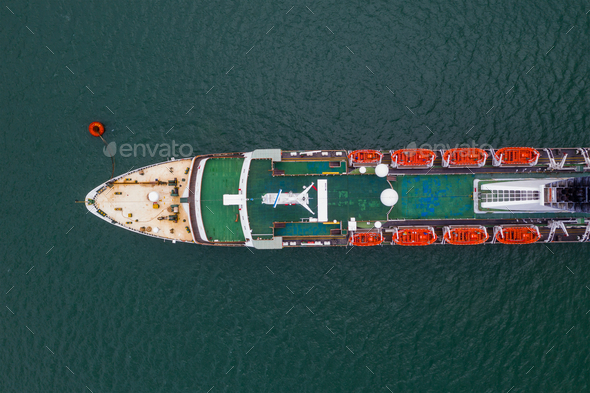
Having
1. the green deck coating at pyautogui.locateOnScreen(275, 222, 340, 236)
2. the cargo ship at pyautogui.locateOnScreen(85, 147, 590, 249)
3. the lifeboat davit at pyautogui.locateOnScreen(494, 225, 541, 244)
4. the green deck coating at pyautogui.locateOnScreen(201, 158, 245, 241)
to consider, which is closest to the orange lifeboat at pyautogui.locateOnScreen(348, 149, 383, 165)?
the cargo ship at pyautogui.locateOnScreen(85, 147, 590, 249)

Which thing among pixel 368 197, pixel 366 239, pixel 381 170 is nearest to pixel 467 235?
pixel 366 239

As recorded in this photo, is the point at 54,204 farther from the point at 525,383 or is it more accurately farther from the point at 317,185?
the point at 525,383

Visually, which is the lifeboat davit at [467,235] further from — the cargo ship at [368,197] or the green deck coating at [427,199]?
the green deck coating at [427,199]

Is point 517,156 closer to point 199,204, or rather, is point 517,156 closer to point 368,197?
point 368,197

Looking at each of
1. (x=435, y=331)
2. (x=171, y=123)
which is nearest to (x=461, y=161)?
(x=435, y=331)

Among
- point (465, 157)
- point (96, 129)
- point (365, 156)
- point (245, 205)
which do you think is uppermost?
point (96, 129)

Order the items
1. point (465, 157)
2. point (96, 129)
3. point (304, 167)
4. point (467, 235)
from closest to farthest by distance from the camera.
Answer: point (467, 235) < point (465, 157) < point (304, 167) < point (96, 129)
